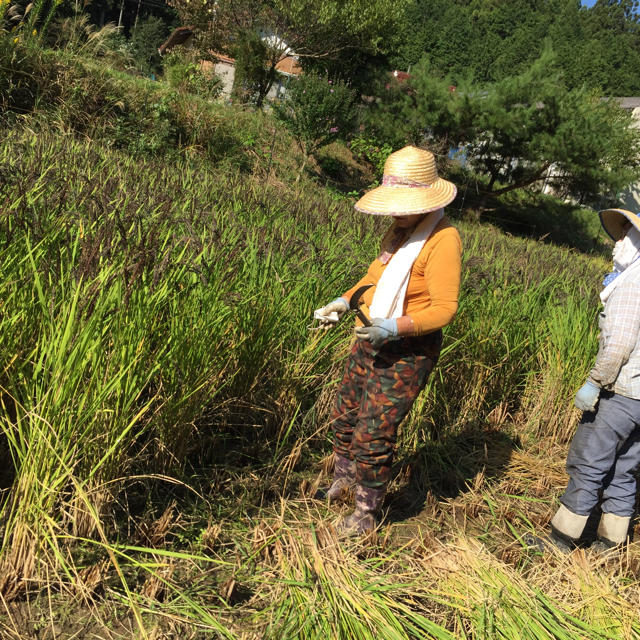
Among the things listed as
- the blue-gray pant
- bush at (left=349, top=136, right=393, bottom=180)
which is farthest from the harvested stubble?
bush at (left=349, top=136, right=393, bottom=180)

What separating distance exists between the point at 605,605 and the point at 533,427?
1.72m

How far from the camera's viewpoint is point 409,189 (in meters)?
2.17

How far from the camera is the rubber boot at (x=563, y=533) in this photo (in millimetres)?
2555

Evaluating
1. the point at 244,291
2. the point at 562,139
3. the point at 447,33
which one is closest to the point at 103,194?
the point at 244,291

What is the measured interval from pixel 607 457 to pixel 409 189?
1.46 m

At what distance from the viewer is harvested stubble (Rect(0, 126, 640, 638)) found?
1.71 meters

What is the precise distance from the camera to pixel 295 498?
246cm

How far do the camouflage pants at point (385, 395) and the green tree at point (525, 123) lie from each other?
1402 centimetres

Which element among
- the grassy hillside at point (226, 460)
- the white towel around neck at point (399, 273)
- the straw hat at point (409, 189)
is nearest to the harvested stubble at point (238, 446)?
the grassy hillside at point (226, 460)

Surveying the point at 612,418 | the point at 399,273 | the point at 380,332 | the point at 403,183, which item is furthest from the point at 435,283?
the point at 612,418

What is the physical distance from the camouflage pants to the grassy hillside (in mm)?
257

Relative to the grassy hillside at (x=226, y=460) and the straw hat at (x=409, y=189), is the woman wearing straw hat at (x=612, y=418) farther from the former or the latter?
the straw hat at (x=409, y=189)

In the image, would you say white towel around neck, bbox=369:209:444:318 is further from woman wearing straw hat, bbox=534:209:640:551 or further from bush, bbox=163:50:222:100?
bush, bbox=163:50:222:100

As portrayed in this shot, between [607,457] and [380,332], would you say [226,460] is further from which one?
[607,457]
